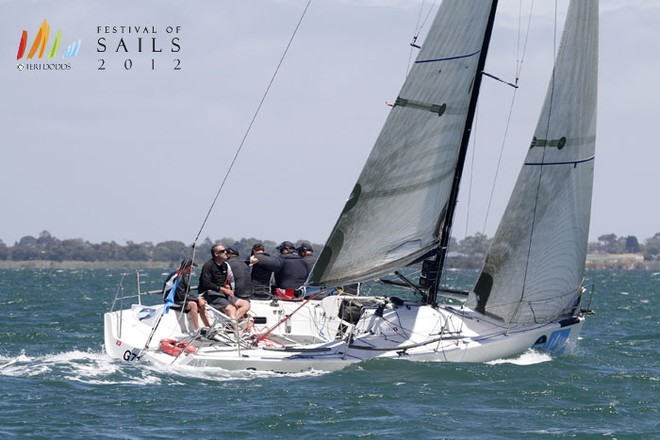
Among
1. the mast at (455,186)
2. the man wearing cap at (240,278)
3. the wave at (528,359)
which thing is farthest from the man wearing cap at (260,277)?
the wave at (528,359)

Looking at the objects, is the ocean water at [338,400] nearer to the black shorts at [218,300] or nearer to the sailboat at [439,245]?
the sailboat at [439,245]

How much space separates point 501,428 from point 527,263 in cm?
512

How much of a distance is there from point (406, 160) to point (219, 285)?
314 cm

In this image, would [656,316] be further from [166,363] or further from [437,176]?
[166,363]

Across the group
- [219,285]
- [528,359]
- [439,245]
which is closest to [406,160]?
[439,245]

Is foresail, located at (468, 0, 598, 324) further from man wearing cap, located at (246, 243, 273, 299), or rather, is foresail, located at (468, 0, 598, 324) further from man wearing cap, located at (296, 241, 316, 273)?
man wearing cap, located at (246, 243, 273, 299)

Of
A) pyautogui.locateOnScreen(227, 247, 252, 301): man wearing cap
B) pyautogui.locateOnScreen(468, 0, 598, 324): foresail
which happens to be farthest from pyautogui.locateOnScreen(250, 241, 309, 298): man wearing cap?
pyautogui.locateOnScreen(468, 0, 598, 324): foresail

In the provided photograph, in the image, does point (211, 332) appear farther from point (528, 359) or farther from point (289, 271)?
point (528, 359)

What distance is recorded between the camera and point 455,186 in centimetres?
1633

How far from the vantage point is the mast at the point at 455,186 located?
16.1 meters

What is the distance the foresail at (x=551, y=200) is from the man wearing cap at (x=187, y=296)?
3.90 metres

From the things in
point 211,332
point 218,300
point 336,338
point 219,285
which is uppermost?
point 219,285

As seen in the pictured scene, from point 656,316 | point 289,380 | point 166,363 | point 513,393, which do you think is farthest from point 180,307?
point 656,316

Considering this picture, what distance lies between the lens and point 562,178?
16594 millimetres
